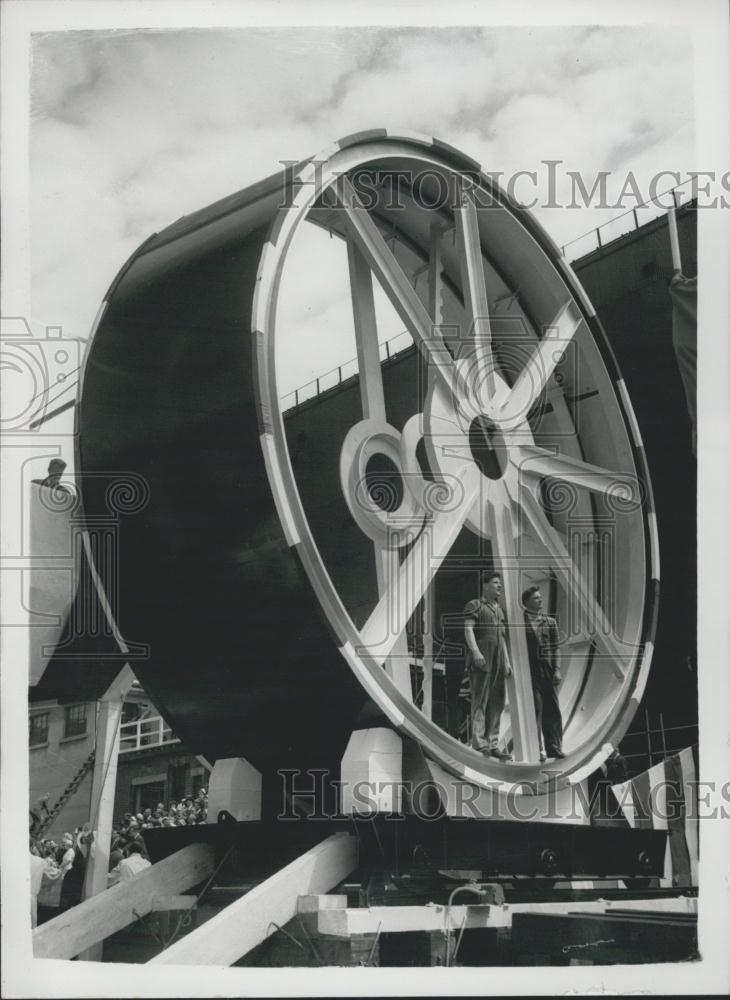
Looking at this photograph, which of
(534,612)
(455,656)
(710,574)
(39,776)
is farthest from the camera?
(455,656)

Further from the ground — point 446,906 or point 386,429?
point 386,429

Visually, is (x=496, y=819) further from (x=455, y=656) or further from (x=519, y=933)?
(x=455, y=656)

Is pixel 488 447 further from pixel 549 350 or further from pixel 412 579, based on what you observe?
pixel 412 579

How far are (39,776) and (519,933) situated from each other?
11.4ft

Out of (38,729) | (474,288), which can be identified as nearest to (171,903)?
(38,729)

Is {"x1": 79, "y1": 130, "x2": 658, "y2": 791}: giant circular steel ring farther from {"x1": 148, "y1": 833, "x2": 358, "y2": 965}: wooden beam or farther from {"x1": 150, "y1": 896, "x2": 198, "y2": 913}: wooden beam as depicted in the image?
{"x1": 150, "y1": 896, "x2": 198, "y2": 913}: wooden beam

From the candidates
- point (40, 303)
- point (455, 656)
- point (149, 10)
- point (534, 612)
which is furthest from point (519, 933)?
point (149, 10)

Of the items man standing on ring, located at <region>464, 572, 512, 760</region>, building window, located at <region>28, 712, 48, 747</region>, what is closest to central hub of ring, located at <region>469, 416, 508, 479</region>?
man standing on ring, located at <region>464, 572, 512, 760</region>

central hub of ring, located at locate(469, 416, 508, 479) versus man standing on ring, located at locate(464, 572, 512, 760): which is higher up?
central hub of ring, located at locate(469, 416, 508, 479)

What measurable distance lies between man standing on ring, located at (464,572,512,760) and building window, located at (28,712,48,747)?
2934 mm

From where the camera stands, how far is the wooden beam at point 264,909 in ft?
18.9

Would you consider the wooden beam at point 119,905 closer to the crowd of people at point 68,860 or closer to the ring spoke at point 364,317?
the crowd of people at point 68,860

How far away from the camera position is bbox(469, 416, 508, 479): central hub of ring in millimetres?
8438

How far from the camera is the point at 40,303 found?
21.7ft
